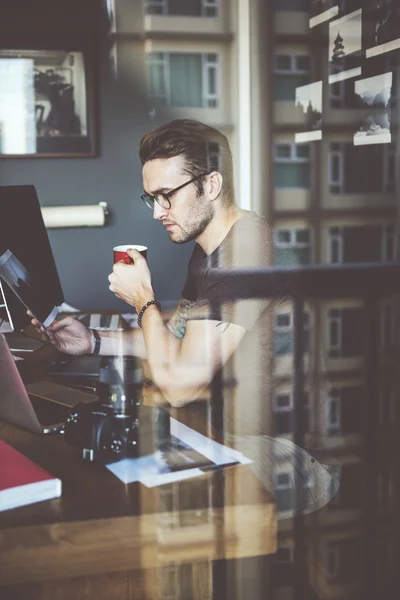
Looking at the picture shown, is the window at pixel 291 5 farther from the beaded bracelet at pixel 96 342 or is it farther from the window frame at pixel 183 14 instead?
the beaded bracelet at pixel 96 342

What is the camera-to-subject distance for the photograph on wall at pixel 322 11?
246 centimetres

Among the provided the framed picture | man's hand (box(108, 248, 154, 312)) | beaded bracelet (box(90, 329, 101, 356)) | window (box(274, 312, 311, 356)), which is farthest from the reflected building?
beaded bracelet (box(90, 329, 101, 356))

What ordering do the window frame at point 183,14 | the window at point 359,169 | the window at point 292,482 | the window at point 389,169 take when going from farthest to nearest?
the window frame at point 183,14, the window at point 359,169, the window at point 389,169, the window at point 292,482

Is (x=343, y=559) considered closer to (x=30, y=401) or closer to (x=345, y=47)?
(x=30, y=401)

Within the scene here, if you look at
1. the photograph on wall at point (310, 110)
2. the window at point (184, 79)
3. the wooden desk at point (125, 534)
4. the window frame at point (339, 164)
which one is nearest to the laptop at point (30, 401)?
the wooden desk at point (125, 534)

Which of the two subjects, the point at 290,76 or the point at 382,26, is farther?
the point at 290,76

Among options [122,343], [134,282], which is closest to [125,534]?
[134,282]

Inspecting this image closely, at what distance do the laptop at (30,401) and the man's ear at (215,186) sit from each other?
64 cm

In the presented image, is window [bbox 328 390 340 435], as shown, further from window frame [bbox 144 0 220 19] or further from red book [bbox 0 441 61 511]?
window frame [bbox 144 0 220 19]

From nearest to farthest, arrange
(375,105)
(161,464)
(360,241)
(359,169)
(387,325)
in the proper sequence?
(161,464) < (387,325) < (375,105) < (360,241) < (359,169)

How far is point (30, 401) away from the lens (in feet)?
3.42

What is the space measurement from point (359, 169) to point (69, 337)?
184cm

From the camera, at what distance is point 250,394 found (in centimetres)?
138

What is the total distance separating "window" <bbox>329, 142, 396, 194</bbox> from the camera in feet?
8.41
